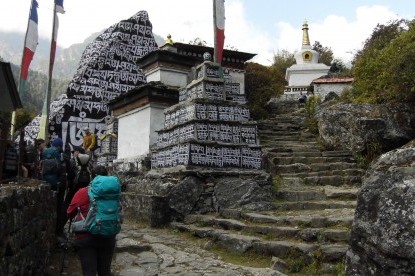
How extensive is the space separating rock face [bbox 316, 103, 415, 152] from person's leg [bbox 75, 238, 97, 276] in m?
9.54

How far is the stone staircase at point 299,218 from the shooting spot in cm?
586

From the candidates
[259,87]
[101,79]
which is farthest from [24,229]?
[259,87]

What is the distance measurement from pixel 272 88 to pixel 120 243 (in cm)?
2425

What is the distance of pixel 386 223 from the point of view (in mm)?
3500

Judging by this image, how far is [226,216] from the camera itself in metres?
8.78

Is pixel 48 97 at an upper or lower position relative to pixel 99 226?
upper

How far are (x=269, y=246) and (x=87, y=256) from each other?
2825 millimetres

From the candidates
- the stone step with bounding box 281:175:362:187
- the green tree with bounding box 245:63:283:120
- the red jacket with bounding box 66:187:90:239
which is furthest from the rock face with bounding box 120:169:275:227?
the green tree with bounding box 245:63:283:120

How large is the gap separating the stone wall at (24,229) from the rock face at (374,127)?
30.0ft

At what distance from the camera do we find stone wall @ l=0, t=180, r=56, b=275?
3.63m

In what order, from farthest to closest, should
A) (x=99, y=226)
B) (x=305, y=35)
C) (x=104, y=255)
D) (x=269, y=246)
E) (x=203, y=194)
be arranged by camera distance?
(x=305, y=35), (x=203, y=194), (x=269, y=246), (x=104, y=255), (x=99, y=226)

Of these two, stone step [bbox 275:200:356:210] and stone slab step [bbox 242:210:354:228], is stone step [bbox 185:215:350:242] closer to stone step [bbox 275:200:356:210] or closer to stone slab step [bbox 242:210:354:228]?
stone slab step [bbox 242:210:354:228]

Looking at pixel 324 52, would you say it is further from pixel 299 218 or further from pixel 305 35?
pixel 299 218

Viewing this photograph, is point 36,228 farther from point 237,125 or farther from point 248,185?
point 237,125
